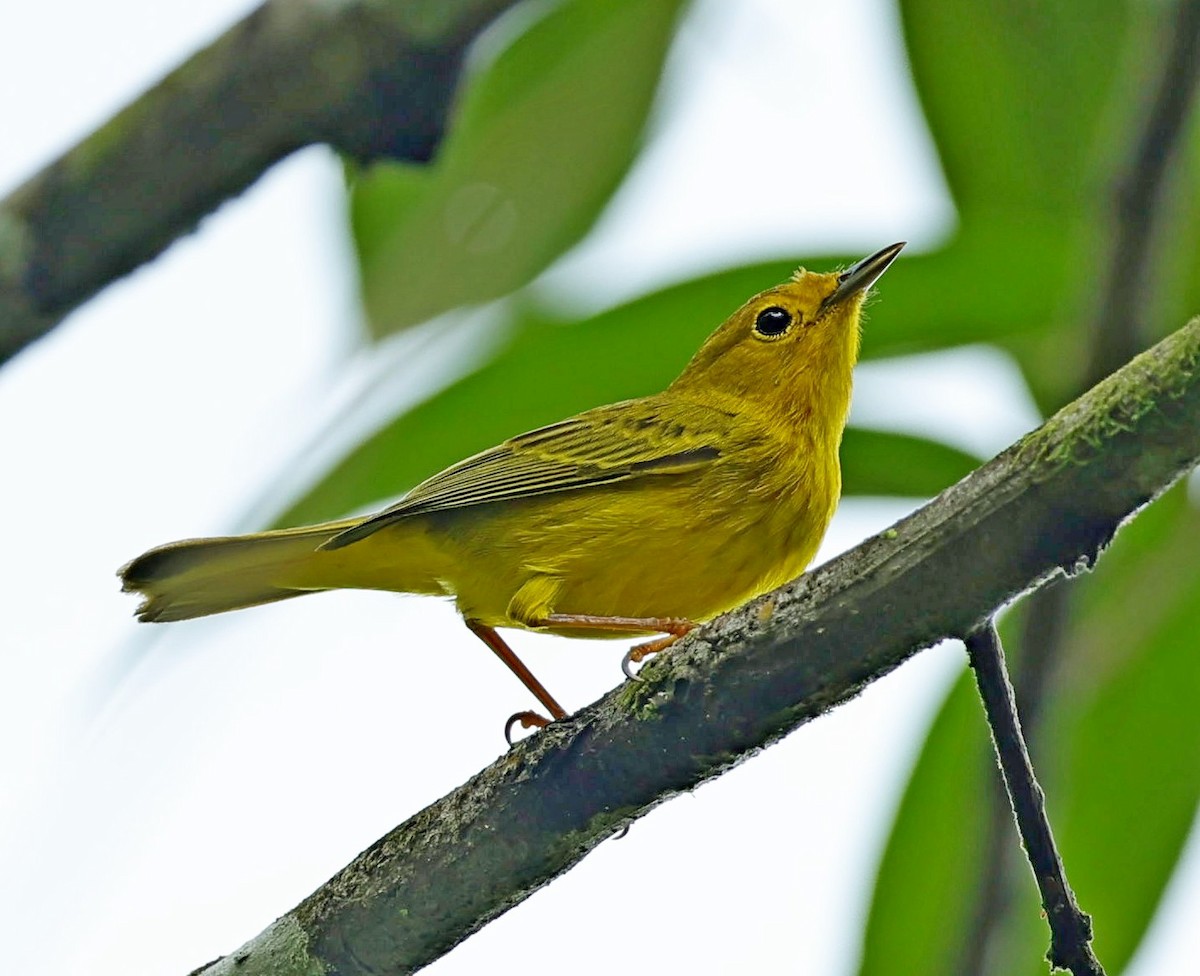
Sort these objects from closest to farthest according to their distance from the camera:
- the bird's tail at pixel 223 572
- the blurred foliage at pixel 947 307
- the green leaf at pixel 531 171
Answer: the green leaf at pixel 531 171 → the blurred foliage at pixel 947 307 → the bird's tail at pixel 223 572

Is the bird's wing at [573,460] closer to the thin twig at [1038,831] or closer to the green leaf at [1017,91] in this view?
the green leaf at [1017,91]

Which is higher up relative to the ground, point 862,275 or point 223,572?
point 223,572

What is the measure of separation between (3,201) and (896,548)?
191cm

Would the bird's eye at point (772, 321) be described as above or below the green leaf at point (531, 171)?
below

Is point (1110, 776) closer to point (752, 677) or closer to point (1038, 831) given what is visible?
point (1038, 831)

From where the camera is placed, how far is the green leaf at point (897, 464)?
418cm

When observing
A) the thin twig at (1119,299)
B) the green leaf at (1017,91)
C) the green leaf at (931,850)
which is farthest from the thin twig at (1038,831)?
the green leaf at (1017,91)

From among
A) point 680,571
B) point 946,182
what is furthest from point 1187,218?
point 680,571

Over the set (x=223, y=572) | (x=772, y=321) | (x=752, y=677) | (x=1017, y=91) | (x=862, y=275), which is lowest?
(x=752, y=677)

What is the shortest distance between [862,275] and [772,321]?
1.46 feet

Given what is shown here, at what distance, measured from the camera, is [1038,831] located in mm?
2330

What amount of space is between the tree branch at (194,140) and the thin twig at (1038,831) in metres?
1.63

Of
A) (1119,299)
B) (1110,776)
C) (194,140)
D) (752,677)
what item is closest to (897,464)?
(1110,776)

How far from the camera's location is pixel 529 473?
451cm
